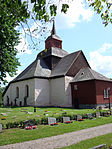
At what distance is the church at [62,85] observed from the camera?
27266mm

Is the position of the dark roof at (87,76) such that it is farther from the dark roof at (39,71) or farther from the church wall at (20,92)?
the church wall at (20,92)

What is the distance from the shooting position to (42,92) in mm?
31594

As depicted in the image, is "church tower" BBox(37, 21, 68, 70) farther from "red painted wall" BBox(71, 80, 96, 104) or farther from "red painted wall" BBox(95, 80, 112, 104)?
"red painted wall" BBox(95, 80, 112, 104)

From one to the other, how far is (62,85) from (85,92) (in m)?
4.88

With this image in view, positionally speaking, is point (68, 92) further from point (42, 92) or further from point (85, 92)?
point (42, 92)

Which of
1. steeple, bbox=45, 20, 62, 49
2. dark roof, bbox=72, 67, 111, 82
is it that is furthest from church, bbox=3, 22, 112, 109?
steeple, bbox=45, 20, 62, 49

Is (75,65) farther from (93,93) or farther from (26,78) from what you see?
(26,78)

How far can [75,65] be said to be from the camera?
3222cm

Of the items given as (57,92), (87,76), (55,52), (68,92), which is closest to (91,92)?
(87,76)

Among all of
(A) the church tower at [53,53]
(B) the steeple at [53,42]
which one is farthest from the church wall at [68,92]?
(B) the steeple at [53,42]

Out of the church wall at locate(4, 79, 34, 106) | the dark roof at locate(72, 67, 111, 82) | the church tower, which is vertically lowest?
the church wall at locate(4, 79, 34, 106)

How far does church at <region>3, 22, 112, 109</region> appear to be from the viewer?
27.3 metres

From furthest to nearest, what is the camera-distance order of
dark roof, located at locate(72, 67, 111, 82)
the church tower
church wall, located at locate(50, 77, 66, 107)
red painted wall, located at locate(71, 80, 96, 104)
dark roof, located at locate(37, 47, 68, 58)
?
dark roof, located at locate(37, 47, 68, 58)
the church tower
church wall, located at locate(50, 77, 66, 107)
dark roof, located at locate(72, 67, 111, 82)
red painted wall, located at locate(71, 80, 96, 104)

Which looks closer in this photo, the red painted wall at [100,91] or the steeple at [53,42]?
the red painted wall at [100,91]
